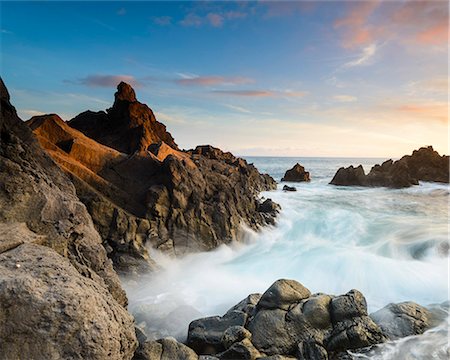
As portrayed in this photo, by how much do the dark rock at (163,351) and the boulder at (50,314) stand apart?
33.3 inches

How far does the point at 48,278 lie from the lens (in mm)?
5402

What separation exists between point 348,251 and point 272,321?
8.98 m

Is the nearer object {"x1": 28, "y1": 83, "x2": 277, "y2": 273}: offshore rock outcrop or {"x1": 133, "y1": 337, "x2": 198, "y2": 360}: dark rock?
{"x1": 133, "y1": 337, "x2": 198, "y2": 360}: dark rock

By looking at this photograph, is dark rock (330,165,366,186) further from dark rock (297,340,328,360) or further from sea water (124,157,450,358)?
dark rock (297,340,328,360)

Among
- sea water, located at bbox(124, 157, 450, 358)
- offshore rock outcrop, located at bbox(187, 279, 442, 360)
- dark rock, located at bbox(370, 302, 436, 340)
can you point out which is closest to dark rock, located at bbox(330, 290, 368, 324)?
offshore rock outcrop, located at bbox(187, 279, 442, 360)

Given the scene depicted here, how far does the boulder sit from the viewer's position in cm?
476

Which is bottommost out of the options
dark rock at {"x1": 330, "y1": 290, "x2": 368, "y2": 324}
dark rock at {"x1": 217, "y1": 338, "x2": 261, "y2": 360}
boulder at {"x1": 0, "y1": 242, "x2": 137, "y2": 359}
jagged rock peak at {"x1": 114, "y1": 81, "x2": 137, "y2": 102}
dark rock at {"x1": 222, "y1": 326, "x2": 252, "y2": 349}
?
dark rock at {"x1": 217, "y1": 338, "x2": 261, "y2": 360}

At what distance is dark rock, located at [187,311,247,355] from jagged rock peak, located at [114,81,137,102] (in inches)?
908

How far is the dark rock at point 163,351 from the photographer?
6773 mm

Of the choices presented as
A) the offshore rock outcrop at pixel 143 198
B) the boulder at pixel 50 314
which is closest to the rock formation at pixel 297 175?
the offshore rock outcrop at pixel 143 198

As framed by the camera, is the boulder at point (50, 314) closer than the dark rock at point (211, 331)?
Yes

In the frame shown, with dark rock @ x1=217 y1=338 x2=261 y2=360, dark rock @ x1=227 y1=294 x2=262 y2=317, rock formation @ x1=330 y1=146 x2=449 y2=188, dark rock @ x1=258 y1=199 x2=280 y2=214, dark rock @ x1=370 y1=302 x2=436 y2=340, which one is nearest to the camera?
dark rock @ x1=217 y1=338 x2=261 y2=360

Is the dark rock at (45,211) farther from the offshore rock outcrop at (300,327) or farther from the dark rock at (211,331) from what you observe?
the offshore rock outcrop at (300,327)

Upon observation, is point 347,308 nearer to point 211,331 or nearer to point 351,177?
point 211,331
